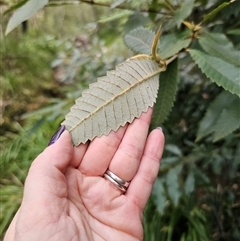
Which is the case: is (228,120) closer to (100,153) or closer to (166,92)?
(166,92)

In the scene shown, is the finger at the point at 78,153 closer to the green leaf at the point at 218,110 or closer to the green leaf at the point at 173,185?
the green leaf at the point at 218,110

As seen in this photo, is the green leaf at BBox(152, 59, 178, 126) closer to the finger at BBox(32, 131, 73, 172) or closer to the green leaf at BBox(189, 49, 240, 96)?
the green leaf at BBox(189, 49, 240, 96)

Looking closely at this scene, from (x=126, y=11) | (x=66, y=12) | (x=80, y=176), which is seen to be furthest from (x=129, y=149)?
(x=66, y=12)

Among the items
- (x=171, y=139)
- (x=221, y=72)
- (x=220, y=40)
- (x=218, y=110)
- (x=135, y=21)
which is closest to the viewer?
(x=221, y=72)

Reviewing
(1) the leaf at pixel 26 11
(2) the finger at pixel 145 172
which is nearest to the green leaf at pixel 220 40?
(2) the finger at pixel 145 172

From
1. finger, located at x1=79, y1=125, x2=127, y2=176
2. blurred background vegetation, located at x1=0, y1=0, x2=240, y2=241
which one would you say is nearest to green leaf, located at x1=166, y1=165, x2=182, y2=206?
blurred background vegetation, located at x1=0, y1=0, x2=240, y2=241

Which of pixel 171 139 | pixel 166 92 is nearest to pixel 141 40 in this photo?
pixel 166 92
